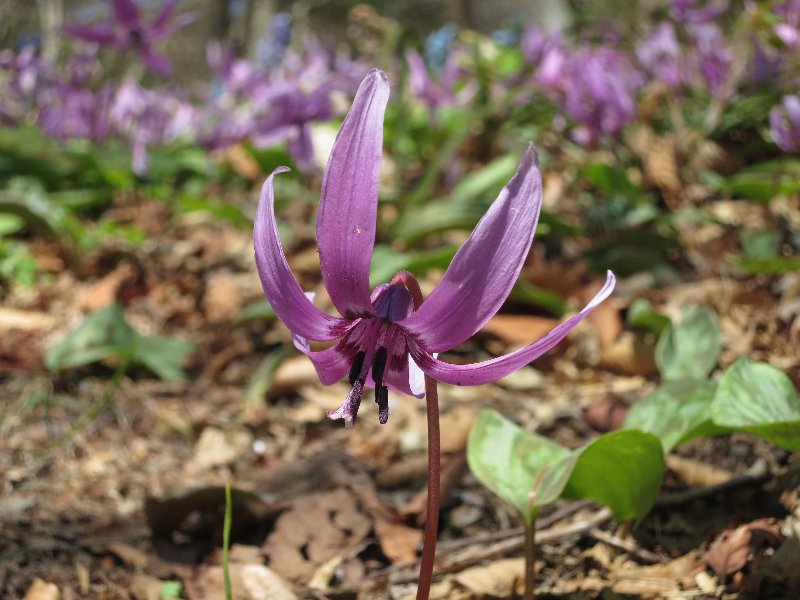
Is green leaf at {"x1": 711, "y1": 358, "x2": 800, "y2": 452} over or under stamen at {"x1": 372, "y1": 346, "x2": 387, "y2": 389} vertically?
under

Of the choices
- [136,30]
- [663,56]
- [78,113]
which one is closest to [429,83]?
[663,56]

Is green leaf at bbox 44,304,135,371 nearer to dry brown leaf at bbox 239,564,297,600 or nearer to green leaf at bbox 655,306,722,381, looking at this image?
dry brown leaf at bbox 239,564,297,600

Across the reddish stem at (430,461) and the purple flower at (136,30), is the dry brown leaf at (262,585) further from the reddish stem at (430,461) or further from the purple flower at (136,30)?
the purple flower at (136,30)

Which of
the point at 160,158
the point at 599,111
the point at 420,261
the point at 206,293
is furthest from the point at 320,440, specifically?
the point at 160,158

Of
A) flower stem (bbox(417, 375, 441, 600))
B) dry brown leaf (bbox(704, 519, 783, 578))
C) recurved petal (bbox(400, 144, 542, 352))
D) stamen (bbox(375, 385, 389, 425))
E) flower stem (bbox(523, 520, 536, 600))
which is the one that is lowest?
dry brown leaf (bbox(704, 519, 783, 578))

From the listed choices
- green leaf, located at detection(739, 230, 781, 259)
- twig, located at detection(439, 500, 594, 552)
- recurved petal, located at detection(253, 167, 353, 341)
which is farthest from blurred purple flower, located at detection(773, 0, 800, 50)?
recurved petal, located at detection(253, 167, 353, 341)

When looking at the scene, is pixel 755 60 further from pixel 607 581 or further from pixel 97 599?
pixel 97 599
